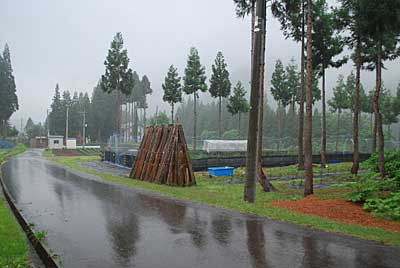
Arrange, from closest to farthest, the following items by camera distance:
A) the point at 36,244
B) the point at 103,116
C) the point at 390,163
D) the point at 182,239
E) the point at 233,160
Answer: the point at 36,244 < the point at 182,239 < the point at 390,163 < the point at 233,160 < the point at 103,116

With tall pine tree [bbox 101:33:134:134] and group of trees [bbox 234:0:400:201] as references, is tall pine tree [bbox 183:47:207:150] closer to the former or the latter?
tall pine tree [bbox 101:33:134:134]

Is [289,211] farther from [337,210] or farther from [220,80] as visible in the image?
[220,80]

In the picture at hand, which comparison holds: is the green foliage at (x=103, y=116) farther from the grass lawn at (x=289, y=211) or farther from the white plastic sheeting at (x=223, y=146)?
the grass lawn at (x=289, y=211)

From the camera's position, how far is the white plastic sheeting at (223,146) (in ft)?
152

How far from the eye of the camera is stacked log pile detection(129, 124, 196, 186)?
18.2 metres

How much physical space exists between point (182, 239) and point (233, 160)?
22.4 metres

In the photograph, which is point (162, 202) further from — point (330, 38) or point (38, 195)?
point (330, 38)

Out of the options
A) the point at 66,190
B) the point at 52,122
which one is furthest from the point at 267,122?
the point at 66,190

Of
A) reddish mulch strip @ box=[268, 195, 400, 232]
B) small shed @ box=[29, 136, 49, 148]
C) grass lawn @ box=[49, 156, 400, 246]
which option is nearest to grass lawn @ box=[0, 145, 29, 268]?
grass lawn @ box=[49, 156, 400, 246]

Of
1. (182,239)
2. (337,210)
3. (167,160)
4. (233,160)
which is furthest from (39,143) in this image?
(182,239)

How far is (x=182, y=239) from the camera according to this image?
7.13 m

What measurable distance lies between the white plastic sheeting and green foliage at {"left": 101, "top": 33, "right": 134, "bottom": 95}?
1507cm

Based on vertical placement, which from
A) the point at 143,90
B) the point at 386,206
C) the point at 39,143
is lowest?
the point at 386,206

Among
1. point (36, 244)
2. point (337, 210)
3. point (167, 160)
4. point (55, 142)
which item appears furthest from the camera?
point (55, 142)
